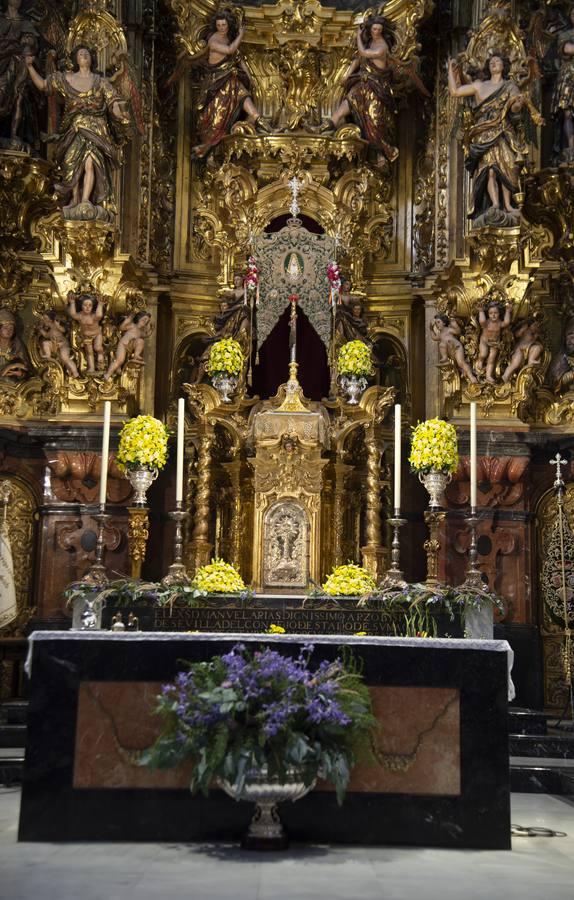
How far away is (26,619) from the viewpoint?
14117mm

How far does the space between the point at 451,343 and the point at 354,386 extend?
133 centimetres

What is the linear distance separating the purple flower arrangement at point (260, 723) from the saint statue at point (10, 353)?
783 cm

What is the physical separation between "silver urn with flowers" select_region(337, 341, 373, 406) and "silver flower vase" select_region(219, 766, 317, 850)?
7379 mm

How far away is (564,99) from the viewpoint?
14859 millimetres

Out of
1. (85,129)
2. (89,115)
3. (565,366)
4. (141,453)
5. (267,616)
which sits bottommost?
(267,616)

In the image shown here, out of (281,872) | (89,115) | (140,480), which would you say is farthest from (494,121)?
(281,872)

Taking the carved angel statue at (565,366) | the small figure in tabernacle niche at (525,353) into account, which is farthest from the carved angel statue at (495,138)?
the carved angel statue at (565,366)

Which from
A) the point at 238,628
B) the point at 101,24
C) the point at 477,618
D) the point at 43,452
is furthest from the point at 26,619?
the point at 101,24

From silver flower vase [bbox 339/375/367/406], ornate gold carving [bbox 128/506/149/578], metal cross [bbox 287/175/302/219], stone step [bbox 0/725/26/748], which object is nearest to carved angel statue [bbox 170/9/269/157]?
metal cross [bbox 287/175/302/219]

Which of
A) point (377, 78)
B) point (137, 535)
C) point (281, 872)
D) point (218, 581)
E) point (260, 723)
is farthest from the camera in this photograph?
point (377, 78)

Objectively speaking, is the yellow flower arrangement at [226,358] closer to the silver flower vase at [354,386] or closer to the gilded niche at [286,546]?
the silver flower vase at [354,386]

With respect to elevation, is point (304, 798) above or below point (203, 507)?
below

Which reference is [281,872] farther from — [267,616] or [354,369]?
[354,369]

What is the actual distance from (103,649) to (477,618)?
4.08 meters
